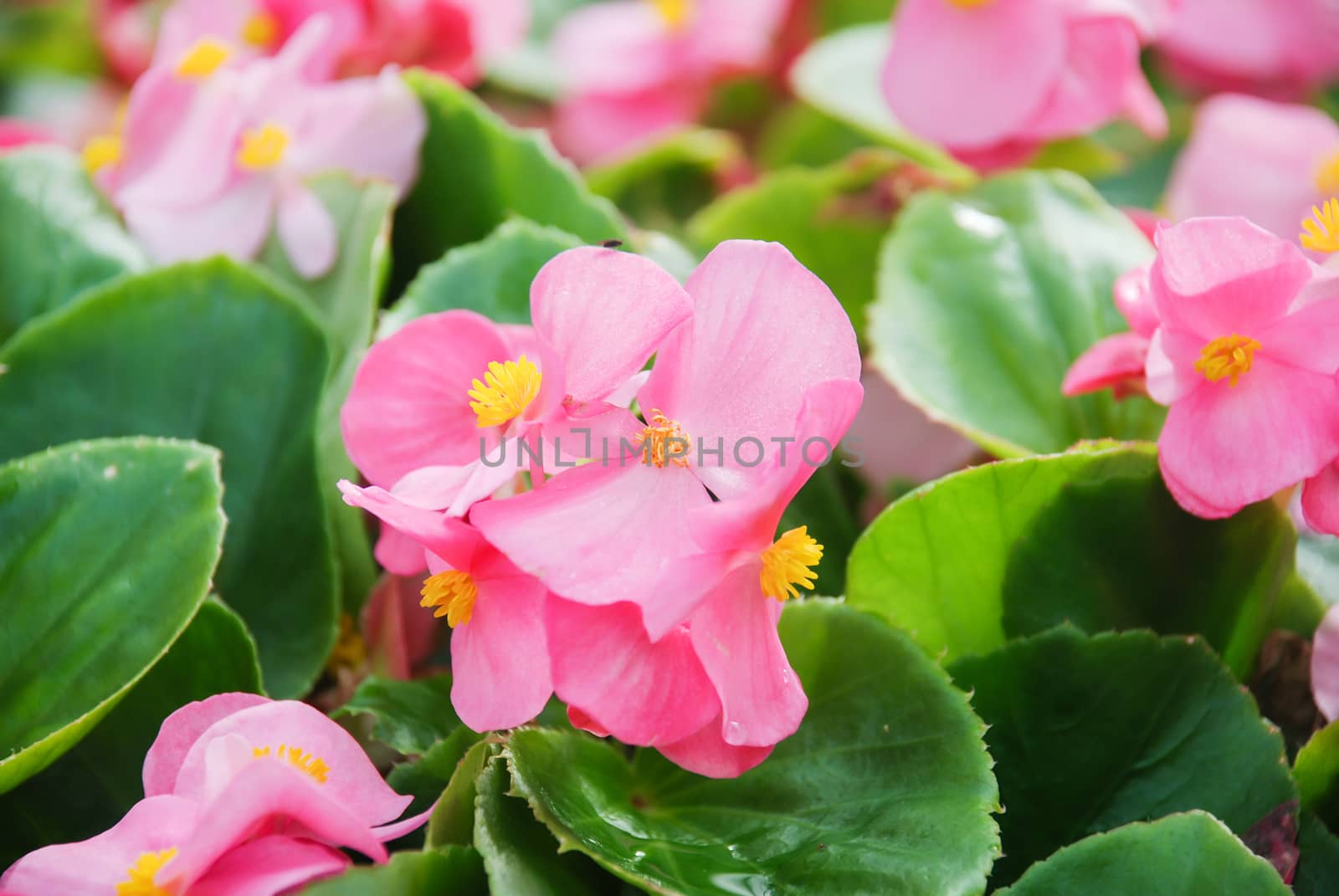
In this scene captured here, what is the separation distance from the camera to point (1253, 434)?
1.18 feet

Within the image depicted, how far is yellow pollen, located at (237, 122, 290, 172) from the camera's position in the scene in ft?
1.80

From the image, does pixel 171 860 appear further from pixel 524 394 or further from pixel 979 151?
pixel 979 151

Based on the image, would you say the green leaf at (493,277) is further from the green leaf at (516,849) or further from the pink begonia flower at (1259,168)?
the pink begonia flower at (1259,168)

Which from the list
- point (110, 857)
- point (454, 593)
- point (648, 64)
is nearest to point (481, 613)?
point (454, 593)

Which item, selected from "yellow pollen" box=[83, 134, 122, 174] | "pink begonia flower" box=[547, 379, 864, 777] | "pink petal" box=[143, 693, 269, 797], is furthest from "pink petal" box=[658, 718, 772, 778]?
"yellow pollen" box=[83, 134, 122, 174]

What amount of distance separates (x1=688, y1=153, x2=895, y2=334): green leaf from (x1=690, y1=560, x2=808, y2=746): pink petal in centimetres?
35

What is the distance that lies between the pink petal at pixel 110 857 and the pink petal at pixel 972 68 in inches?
17.1

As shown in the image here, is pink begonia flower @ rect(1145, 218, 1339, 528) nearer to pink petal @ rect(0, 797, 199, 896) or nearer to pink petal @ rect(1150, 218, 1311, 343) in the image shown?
pink petal @ rect(1150, 218, 1311, 343)

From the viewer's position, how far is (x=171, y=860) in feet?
0.97

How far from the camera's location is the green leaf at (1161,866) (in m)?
0.32

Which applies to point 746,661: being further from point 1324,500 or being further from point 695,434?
point 1324,500

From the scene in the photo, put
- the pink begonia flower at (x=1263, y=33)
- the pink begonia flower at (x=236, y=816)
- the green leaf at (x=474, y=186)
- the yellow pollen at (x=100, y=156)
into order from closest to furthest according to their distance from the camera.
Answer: the pink begonia flower at (x=236, y=816)
the green leaf at (x=474, y=186)
the yellow pollen at (x=100, y=156)
the pink begonia flower at (x=1263, y=33)

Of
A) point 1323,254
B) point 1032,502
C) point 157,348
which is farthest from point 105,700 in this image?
point 1323,254

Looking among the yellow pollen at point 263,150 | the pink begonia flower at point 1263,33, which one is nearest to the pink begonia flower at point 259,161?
the yellow pollen at point 263,150
